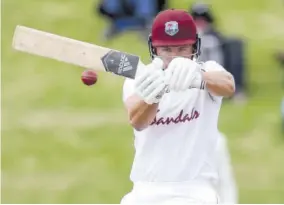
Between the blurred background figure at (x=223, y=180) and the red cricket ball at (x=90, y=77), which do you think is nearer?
the red cricket ball at (x=90, y=77)

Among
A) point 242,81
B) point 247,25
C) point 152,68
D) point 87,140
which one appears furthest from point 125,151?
point 152,68

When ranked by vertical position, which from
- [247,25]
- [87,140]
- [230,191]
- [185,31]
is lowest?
[230,191]

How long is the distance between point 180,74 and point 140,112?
1.33 ft

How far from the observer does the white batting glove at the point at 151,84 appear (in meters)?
5.60

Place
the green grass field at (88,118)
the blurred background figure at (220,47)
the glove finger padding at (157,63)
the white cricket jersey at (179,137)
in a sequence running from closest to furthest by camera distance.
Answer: the glove finger padding at (157,63)
the white cricket jersey at (179,137)
the green grass field at (88,118)
the blurred background figure at (220,47)

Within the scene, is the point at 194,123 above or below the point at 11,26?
below

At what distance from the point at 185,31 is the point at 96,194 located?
4760mm

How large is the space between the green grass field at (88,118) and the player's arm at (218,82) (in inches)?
175

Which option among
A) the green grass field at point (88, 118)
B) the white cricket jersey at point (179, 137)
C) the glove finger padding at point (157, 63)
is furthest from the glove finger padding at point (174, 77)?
the green grass field at point (88, 118)

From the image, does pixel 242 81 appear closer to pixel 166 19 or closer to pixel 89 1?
pixel 89 1

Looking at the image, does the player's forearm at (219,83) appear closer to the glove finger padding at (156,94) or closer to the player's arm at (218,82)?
the player's arm at (218,82)

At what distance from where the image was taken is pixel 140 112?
5.91 metres

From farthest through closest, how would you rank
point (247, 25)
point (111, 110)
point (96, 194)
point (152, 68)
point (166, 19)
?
point (247, 25) < point (111, 110) < point (96, 194) < point (166, 19) < point (152, 68)

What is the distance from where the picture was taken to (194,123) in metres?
6.11
